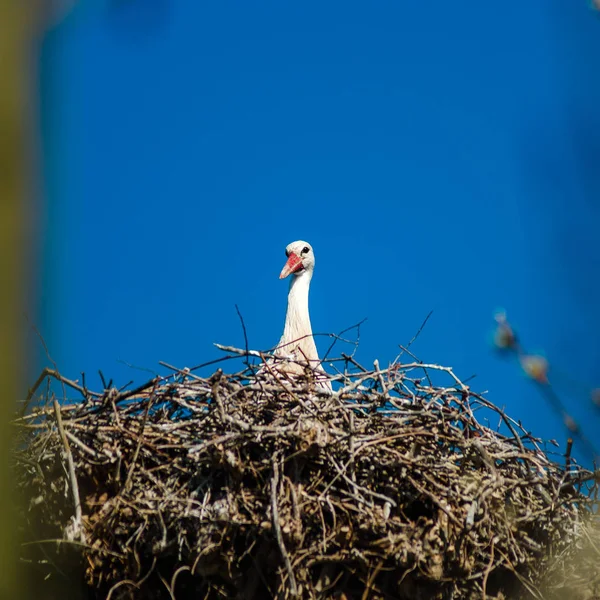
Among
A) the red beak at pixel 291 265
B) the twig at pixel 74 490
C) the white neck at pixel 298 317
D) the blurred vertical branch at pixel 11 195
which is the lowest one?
the blurred vertical branch at pixel 11 195

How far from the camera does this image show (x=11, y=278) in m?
0.45

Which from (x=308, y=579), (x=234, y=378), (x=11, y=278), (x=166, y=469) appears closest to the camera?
(x=11, y=278)

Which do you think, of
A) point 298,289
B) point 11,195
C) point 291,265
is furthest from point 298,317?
point 11,195

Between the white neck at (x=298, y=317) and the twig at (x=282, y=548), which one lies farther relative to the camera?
the white neck at (x=298, y=317)

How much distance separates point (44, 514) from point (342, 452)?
97 centimetres

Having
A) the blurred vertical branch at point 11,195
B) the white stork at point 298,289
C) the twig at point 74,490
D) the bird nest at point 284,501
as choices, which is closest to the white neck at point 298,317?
the white stork at point 298,289

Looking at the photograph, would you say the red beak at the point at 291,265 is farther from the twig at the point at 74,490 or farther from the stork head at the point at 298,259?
the twig at the point at 74,490

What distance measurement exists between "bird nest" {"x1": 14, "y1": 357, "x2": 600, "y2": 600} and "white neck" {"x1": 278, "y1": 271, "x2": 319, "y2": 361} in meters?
1.78

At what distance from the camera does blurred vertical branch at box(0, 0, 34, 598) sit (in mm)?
442

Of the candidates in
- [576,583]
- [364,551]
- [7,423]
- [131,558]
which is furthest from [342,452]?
[7,423]

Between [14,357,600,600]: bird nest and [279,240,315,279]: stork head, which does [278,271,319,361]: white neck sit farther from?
[14,357,600,600]: bird nest

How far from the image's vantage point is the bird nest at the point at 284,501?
236 cm

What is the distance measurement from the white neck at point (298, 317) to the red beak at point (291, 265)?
0.27 ft

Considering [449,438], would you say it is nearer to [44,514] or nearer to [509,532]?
[509,532]
